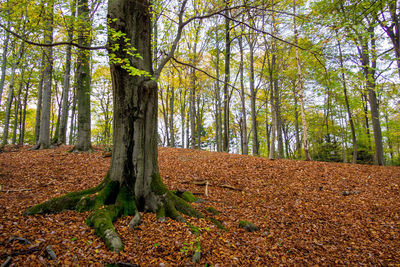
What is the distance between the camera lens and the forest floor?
297cm

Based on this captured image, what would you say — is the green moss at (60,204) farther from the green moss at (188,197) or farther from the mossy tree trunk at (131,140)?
the green moss at (188,197)

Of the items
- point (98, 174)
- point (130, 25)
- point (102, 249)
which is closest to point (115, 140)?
point (102, 249)

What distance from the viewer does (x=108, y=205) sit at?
3990 millimetres

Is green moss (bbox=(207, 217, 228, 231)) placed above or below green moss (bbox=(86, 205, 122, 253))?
below

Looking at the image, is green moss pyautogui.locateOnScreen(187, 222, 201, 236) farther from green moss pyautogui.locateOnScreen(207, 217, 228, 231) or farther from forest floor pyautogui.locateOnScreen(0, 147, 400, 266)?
green moss pyautogui.locateOnScreen(207, 217, 228, 231)

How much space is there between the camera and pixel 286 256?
351 centimetres

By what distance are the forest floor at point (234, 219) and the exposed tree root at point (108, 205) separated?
17 centimetres

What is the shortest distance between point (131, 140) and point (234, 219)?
2.98 meters

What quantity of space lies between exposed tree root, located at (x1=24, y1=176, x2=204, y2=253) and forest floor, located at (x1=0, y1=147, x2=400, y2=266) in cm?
17

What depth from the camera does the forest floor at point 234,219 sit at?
117 inches

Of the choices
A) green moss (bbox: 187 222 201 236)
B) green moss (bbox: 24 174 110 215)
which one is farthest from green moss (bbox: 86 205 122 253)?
green moss (bbox: 187 222 201 236)

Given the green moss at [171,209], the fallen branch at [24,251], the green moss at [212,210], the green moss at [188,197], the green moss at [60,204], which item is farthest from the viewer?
the green moss at [188,197]

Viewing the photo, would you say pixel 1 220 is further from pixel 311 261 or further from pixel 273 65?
pixel 273 65

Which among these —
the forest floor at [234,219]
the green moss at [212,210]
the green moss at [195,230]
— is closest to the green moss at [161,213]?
the forest floor at [234,219]
